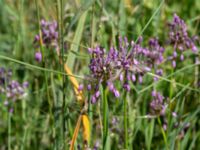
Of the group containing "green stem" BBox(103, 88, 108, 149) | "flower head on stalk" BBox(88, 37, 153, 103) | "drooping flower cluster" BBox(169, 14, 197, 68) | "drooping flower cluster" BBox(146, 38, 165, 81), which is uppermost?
"drooping flower cluster" BBox(169, 14, 197, 68)

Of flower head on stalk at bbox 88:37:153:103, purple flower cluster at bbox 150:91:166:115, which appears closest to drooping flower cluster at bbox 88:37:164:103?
flower head on stalk at bbox 88:37:153:103

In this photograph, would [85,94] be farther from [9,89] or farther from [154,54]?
[9,89]

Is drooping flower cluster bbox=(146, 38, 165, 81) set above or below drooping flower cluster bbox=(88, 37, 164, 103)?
above

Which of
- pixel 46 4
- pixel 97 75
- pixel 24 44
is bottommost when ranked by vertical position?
pixel 97 75

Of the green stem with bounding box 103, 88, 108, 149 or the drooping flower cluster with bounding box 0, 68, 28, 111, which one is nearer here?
the green stem with bounding box 103, 88, 108, 149

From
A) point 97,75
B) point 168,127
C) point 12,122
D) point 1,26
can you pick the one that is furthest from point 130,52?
point 1,26

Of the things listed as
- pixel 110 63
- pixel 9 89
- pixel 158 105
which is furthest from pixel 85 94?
pixel 110 63

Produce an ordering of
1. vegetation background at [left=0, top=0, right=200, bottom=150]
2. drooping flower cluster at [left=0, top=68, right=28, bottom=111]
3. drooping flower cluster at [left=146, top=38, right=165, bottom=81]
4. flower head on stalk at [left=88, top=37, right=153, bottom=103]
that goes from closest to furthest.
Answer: flower head on stalk at [left=88, top=37, right=153, bottom=103], vegetation background at [left=0, top=0, right=200, bottom=150], drooping flower cluster at [left=146, top=38, right=165, bottom=81], drooping flower cluster at [left=0, top=68, right=28, bottom=111]

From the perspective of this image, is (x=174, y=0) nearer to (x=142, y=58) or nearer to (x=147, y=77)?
(x=147, y=77)

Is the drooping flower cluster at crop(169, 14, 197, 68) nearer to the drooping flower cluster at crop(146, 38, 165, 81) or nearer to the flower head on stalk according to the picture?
the drooping flower cluster at crop(146, 38, 165, 81)
